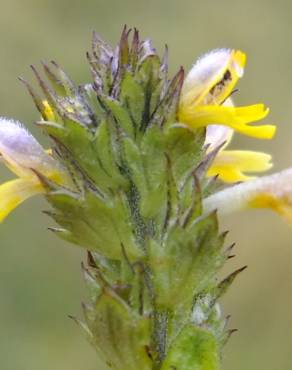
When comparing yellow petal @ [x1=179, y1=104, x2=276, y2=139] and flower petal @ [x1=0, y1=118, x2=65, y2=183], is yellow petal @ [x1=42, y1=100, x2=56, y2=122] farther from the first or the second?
yellow petal @ [x1=179, y1=104, x2=276, y2=139]

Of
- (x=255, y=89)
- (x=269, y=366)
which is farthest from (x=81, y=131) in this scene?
(x=255, y=89)

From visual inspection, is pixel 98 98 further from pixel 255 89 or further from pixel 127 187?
pixel 255 89

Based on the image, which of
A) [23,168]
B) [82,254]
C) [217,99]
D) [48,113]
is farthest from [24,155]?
[82,254]

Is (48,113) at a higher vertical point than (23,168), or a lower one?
higher

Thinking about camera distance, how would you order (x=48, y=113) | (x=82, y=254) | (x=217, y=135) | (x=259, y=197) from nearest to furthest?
1. (x=48, y=113)
2. (x=259, y=197)
3. (x=217, y=135)
4. (x=82, y=254)

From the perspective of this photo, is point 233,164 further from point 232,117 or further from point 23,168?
point 23,168

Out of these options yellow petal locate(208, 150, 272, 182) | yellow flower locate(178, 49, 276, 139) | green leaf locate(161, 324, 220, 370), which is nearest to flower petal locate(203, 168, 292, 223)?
yellow petal locate(208, 150, 272, 182)

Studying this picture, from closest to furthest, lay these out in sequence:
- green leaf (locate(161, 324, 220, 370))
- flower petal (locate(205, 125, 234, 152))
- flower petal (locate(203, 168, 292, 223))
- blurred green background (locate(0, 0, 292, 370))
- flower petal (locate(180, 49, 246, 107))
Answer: green leaf (locate(161, 324, 220, 370))
flower petal (locate(180, 49, 246, 107))
flower petal (locate(203, 168, 292, 223))
flower petal (locate(205, 125, 234, 152))
blurred green background (locate(0, 0, 292, 370))
